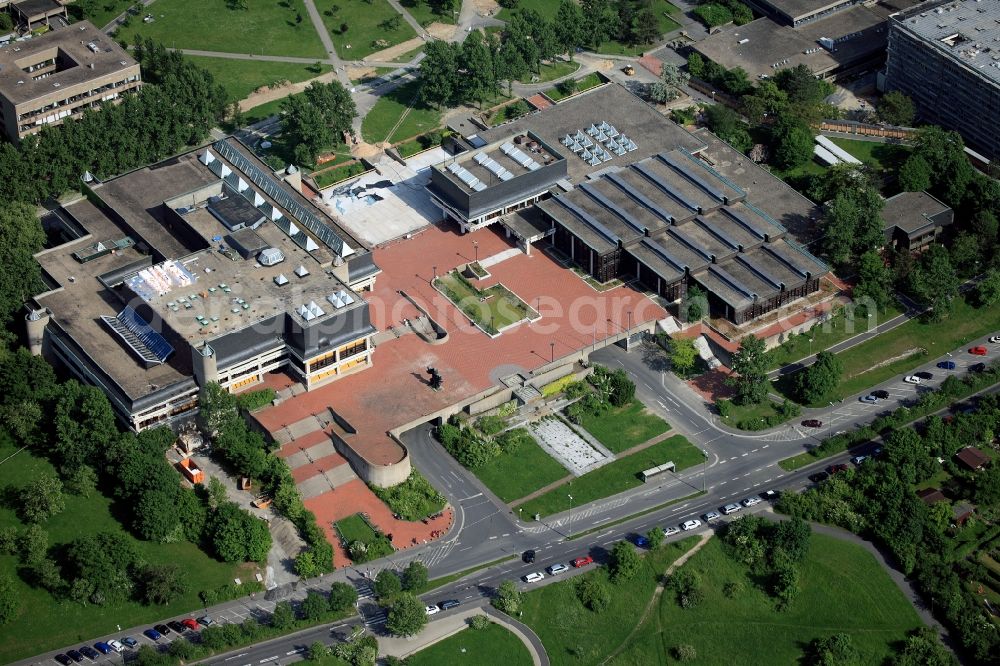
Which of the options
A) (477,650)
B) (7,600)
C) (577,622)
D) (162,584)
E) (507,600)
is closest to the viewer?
(7,600)

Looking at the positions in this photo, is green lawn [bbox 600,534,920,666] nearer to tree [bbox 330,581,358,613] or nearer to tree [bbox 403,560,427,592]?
tree [bbox 403,560,427,592]

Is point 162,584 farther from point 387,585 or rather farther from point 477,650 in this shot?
point 477,650

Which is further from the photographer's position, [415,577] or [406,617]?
[415,577]

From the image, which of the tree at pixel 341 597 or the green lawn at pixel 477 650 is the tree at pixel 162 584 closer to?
the tree at pixel 341 597

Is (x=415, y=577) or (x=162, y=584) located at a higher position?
(x=162, y=584)

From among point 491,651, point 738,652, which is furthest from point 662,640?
point 491,651

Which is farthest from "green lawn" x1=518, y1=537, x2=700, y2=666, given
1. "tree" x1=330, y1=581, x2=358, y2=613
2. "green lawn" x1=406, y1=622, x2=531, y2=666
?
"tree" x1=330, y1=581, x2=358, y2=613

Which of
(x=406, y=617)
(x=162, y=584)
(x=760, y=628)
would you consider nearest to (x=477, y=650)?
(x=406, y=617)
